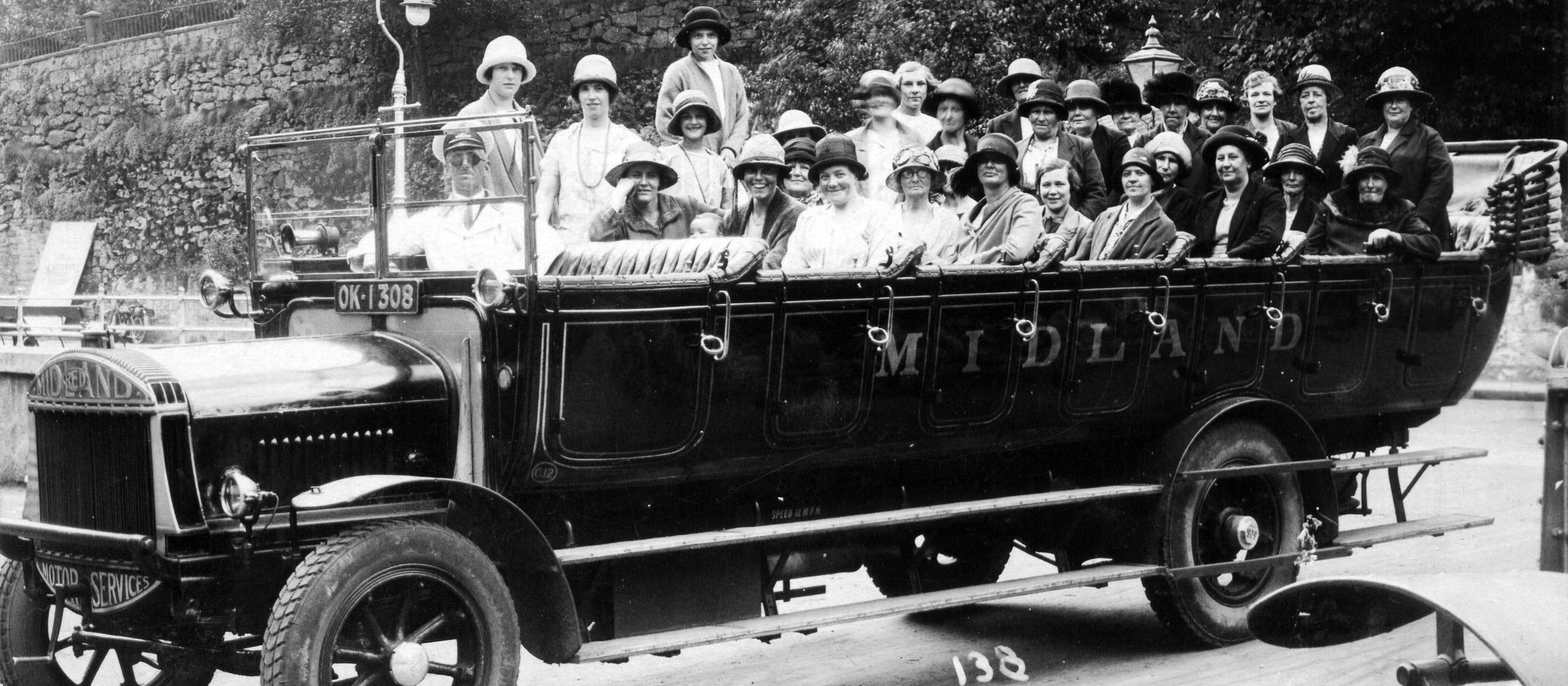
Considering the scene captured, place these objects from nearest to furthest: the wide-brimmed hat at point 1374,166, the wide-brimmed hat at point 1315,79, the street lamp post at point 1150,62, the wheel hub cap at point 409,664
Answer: the wheel hub cap at point 409,664
the wide-brimmed hat at point 1374,166
the wide-brimmed hat at point 1315,79
the street lamp post at point 1150,62

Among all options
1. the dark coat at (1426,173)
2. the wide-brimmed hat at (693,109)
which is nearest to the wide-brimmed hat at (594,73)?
the wide-brimmed hat at (693,109)

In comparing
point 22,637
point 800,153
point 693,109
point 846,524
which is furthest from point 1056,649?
point 22,637

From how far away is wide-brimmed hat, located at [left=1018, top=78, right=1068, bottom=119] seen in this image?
8.72 metres

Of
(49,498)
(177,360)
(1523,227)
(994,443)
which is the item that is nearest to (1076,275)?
(994,443)

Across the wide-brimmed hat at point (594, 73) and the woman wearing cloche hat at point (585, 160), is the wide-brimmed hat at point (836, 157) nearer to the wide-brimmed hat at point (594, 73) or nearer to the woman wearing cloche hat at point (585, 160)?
the woman wearing cloche hat at point (585, 160)

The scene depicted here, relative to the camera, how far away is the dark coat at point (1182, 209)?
27.2 ft

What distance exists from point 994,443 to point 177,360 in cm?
325

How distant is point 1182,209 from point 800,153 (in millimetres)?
2165

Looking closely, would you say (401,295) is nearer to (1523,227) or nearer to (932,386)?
(932,386)

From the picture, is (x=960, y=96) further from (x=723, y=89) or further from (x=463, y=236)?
(x=463, y=236)

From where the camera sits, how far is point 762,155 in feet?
23.1

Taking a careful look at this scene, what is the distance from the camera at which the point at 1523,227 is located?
7.99m

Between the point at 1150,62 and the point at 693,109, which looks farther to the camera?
the point at 1150,62

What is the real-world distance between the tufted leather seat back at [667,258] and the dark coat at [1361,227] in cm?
326
